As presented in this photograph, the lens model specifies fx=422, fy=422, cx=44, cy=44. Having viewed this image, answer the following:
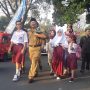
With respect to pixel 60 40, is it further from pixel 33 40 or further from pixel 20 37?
pixel 20 37

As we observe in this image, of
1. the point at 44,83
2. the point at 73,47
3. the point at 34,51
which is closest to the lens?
the point at 44,83

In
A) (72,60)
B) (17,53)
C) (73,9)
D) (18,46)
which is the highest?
(73,9)

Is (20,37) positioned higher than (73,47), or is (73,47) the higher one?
(20,37)

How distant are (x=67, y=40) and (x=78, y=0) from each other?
189 inches

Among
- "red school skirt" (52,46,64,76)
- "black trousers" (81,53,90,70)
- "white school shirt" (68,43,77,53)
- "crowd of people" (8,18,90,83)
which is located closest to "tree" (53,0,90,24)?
"black trousers" (81,53,90,70)

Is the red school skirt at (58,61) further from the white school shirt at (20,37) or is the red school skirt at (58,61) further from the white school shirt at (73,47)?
the white school shirt at (20,37)

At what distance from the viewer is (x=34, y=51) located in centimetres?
1294

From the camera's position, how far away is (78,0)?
18172mm

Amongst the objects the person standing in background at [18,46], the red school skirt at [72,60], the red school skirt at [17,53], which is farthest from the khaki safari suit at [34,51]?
the red school skirt at [72,60]

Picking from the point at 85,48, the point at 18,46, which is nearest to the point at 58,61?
the point at 18,46

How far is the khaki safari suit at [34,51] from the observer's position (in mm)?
12867

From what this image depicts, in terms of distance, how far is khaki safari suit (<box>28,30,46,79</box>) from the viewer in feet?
42.2

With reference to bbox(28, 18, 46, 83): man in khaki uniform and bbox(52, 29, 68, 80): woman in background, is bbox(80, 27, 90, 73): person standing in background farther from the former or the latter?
bbox(28, 18, 46, 83): man in khaki uniform

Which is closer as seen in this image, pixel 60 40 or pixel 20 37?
pixel 20 37
